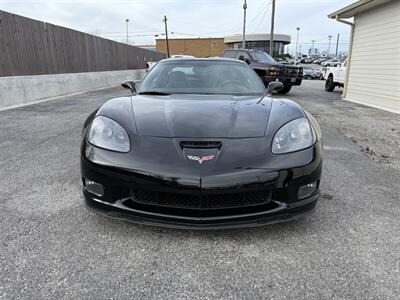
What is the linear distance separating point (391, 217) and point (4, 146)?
486cm

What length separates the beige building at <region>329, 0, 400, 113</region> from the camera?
8.98m

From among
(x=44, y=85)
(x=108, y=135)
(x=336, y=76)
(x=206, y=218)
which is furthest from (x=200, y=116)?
(x=336, y=76)

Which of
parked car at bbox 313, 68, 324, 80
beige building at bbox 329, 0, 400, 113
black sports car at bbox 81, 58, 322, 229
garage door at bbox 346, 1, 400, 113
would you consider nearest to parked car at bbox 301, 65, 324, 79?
parked car at bbox 313, 68, 324, 80

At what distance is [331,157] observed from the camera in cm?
426

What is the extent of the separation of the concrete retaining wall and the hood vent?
781cm

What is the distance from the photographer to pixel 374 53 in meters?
10.2

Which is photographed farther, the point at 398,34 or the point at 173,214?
the point at 398,34

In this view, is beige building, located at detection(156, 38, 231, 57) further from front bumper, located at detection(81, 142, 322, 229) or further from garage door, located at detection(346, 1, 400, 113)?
front bumper, located at detection(81, 142, 322, 229)

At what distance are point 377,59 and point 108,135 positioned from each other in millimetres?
10466

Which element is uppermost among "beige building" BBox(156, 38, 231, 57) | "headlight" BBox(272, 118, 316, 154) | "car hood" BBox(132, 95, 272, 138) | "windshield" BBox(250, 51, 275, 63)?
"beige building" BBox(156, 38, 231, 57)

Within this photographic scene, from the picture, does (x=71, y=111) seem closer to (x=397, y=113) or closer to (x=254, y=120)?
(x=254, y=120)

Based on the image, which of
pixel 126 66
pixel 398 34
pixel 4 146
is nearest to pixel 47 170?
pixel 4 146

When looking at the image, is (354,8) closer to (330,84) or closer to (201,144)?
(330,84)

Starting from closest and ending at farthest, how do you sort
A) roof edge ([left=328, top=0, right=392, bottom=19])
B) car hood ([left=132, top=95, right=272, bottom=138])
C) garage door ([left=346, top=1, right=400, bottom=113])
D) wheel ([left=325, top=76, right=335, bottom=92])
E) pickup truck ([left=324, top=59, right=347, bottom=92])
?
car hood ([left=132, top=95, right=272, bottom=138])
garage door ([left=346, top=1, right=400, bottom=113])
roof edge ([left=328, top=0, right=392, bottom=19])
pickup truck ([left=324, top=59, right=347, bottom=92])
wheel ([left=325, top=76, right=335, bottom=92])
